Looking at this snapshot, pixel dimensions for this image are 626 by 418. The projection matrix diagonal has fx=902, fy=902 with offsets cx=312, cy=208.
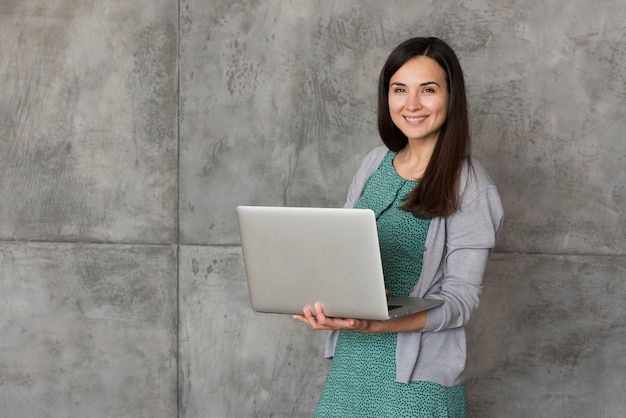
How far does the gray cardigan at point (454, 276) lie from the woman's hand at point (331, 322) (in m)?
0.15

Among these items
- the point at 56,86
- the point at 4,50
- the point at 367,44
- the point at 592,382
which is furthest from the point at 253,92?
the point at 592,382

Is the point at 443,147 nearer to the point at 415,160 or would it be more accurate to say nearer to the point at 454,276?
the point at 415,160

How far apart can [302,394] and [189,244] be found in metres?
0.77

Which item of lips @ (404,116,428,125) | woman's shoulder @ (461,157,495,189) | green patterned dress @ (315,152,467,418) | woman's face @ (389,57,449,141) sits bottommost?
green patterned dress @ (315,152,467,418)

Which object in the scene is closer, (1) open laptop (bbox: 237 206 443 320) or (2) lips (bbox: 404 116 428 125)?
(1) open laptop (bbox: 237 206 443 320)

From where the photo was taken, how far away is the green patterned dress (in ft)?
6.70

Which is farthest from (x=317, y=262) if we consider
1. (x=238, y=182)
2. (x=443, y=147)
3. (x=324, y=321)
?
(x=238, y=182)

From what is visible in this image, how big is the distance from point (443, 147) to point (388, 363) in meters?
0.51

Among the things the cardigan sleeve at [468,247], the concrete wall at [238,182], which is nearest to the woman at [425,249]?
the cardigan sleeve at [468,247]

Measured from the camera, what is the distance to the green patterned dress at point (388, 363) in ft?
6.70

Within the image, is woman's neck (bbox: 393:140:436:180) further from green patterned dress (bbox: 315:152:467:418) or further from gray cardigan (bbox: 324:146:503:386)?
gray cardigan (bbox: 324:146:503:386)

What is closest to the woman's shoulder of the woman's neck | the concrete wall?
the woman's neck

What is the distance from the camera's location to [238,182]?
12.0ft

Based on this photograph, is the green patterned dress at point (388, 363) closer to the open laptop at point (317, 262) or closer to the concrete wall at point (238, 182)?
the open laptop at point (317, 262)
